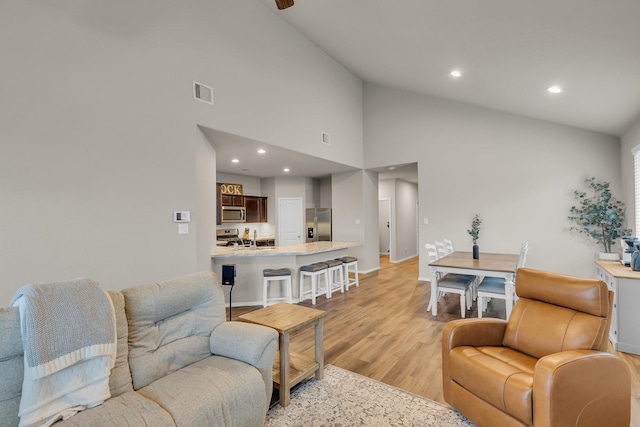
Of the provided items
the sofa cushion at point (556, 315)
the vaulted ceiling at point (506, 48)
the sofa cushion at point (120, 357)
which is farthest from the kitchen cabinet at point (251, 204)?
the sofa cushion at point (556, 315)

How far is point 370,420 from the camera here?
6.66 ft

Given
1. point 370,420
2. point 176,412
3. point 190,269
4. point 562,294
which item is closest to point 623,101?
point 562,294

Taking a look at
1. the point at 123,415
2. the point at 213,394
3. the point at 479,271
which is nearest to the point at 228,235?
the point at 479,271

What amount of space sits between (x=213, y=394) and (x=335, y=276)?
4.40 m

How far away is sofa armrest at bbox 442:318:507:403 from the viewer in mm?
2109

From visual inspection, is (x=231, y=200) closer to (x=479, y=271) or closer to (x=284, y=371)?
(x=479, y=271)

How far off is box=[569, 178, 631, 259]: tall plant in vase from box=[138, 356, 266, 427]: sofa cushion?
17.0 ft

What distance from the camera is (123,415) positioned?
140cm

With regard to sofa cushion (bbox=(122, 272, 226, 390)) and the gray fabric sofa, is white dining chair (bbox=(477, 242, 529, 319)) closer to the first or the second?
the gray fabric sofa

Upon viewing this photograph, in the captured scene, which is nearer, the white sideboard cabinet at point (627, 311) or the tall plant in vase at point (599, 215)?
the white sideboard cabinet at point (627, 311)

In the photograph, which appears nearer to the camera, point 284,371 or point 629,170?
point 284,371

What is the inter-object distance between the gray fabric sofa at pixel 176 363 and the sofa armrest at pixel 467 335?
1.25 metres

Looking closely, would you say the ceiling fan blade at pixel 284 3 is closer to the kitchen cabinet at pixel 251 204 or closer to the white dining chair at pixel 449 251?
the white dining chair at pixel 449 251

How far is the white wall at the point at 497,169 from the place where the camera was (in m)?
5.13
